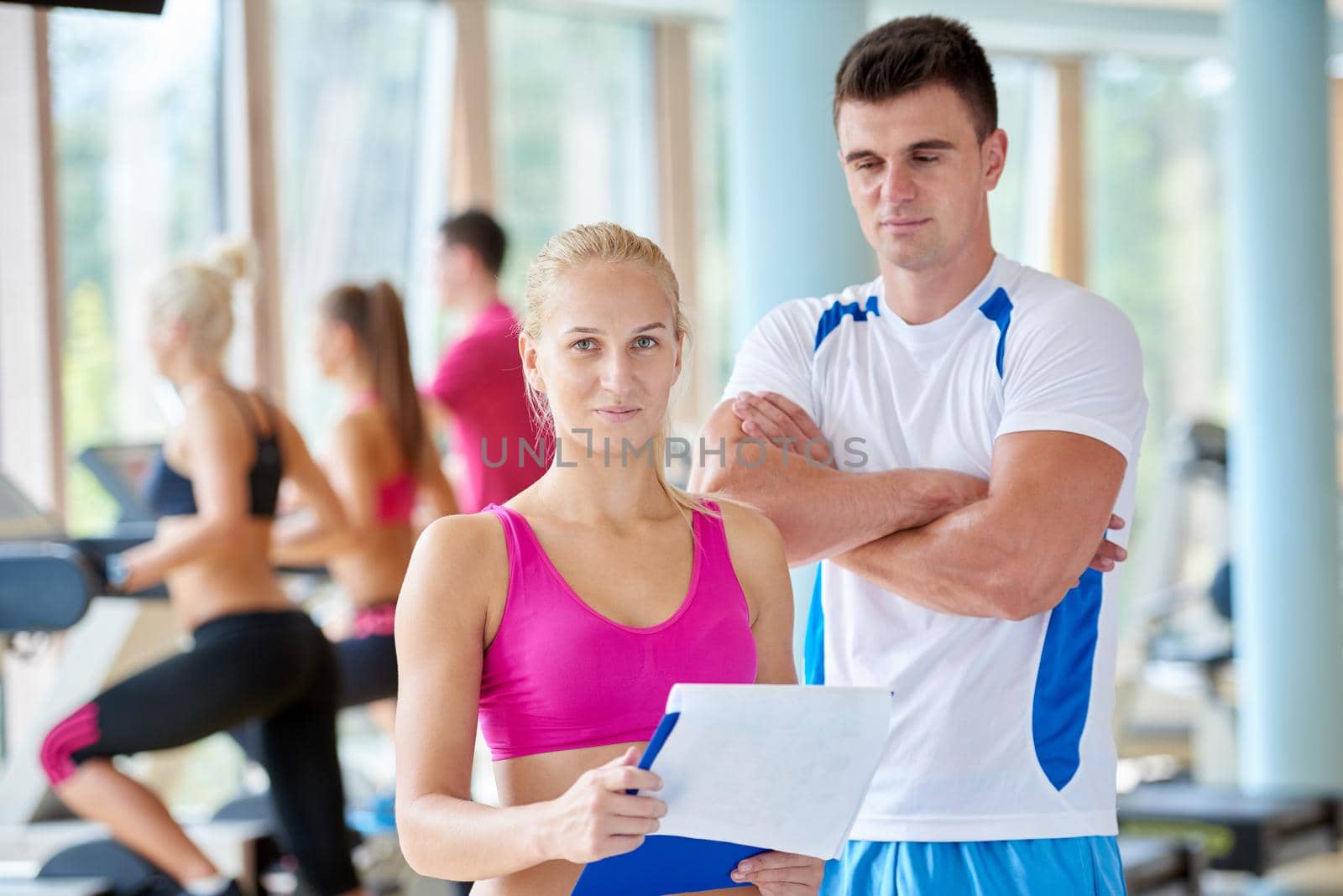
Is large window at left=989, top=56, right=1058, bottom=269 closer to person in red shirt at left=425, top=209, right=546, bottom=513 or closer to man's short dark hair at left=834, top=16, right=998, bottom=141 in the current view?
person in red shirt at left=425, top=209, right=546, bottom=513

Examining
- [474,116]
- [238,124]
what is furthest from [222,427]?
[474,116]

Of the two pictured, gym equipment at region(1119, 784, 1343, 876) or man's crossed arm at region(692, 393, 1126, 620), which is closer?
man's crossed arm at region(692, 393, 1126, 620)

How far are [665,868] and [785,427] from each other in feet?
2.02

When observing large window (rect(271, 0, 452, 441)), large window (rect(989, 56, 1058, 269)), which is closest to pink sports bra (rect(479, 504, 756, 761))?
large window (rect(271, 0, 452, 441))

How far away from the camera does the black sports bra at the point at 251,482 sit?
344cm

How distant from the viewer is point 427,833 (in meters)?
1.25

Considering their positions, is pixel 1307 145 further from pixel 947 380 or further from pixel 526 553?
pixel 526 553

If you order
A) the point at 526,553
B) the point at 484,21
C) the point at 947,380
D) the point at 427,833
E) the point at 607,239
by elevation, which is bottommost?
the point at 427,833

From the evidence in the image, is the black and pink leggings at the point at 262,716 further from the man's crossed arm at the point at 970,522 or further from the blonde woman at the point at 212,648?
the man's crossed arm at the point at 970,522

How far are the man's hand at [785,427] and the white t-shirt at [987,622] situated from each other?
3 centimetres

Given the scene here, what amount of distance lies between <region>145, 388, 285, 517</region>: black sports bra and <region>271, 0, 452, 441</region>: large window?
2.38 metres

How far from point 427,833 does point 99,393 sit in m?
4.58

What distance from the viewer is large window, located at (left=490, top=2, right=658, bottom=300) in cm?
693

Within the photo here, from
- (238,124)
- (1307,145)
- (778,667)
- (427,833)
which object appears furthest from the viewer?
(238,124)
